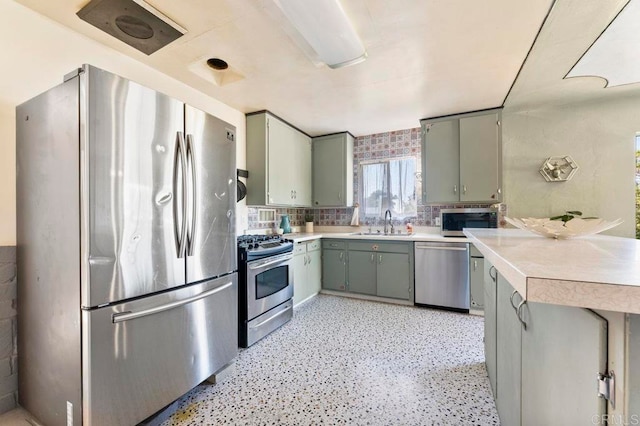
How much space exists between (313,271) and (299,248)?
54 cm

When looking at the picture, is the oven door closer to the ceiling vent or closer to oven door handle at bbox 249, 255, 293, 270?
oven door handle at bbox 249, 255, 293, 270

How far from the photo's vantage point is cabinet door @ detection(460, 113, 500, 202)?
3062 mm

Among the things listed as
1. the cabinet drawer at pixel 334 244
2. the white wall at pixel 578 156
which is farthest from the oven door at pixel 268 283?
the white wall at pixel 578 156

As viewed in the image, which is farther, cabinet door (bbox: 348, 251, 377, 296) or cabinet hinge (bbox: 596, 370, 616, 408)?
cabinet door (bbox: 348, 251, 377, 296)

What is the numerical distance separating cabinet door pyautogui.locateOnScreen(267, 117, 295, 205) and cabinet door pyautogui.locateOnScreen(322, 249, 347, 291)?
38.0 inches

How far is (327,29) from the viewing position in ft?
5.44

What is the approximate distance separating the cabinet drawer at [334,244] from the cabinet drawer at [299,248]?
46 centimetres

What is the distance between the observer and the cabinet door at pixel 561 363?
0.55 m

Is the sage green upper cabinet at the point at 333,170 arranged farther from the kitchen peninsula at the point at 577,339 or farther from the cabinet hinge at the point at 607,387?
the cabinet hinge at the point at 607,387

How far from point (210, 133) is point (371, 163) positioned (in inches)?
115

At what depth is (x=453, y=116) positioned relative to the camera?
129 inches

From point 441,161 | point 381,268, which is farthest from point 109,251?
point 441,161

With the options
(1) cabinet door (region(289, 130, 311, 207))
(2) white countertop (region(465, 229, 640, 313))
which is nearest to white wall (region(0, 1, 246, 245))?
(1) cabinet door (region(289, 130, 311, 207))

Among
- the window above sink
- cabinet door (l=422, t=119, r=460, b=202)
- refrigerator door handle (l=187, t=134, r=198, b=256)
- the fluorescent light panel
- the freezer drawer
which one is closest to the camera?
the freezer drawer
